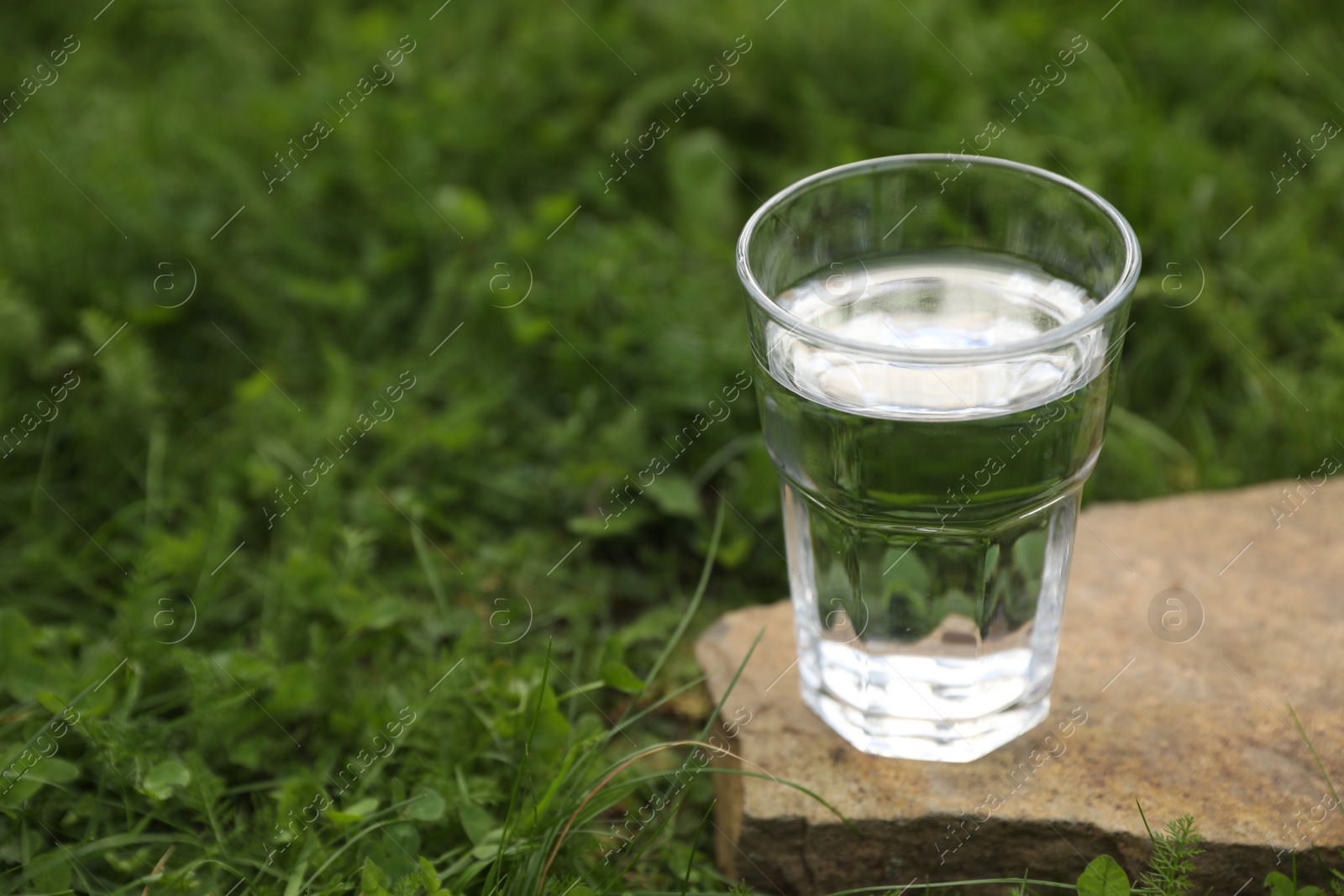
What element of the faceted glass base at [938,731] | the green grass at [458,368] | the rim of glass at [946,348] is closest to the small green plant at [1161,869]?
the faceted glass base at [938,731]

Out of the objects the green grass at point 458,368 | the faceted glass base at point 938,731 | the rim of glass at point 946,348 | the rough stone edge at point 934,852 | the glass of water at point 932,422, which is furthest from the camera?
the green grass at point 458,368

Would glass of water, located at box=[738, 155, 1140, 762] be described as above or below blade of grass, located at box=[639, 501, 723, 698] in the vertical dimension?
above

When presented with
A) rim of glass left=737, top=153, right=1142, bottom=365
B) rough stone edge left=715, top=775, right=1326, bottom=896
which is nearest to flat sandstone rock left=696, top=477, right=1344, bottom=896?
rough stone edge left=715, top=775, right=1326, bottom=896

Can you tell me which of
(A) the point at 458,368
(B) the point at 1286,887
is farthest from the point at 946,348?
(A) the point at 458,368

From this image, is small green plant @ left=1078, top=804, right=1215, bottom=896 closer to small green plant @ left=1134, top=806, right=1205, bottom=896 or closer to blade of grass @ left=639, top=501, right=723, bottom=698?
small green plant @ left=1134, top=806, right=1205, bottom=896

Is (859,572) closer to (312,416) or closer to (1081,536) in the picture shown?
(1081,536)

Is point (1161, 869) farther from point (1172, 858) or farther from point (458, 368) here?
point (458, 368)

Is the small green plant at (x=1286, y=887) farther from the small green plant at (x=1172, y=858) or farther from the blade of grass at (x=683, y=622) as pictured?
the blade of grass at (x=683, y=622)
